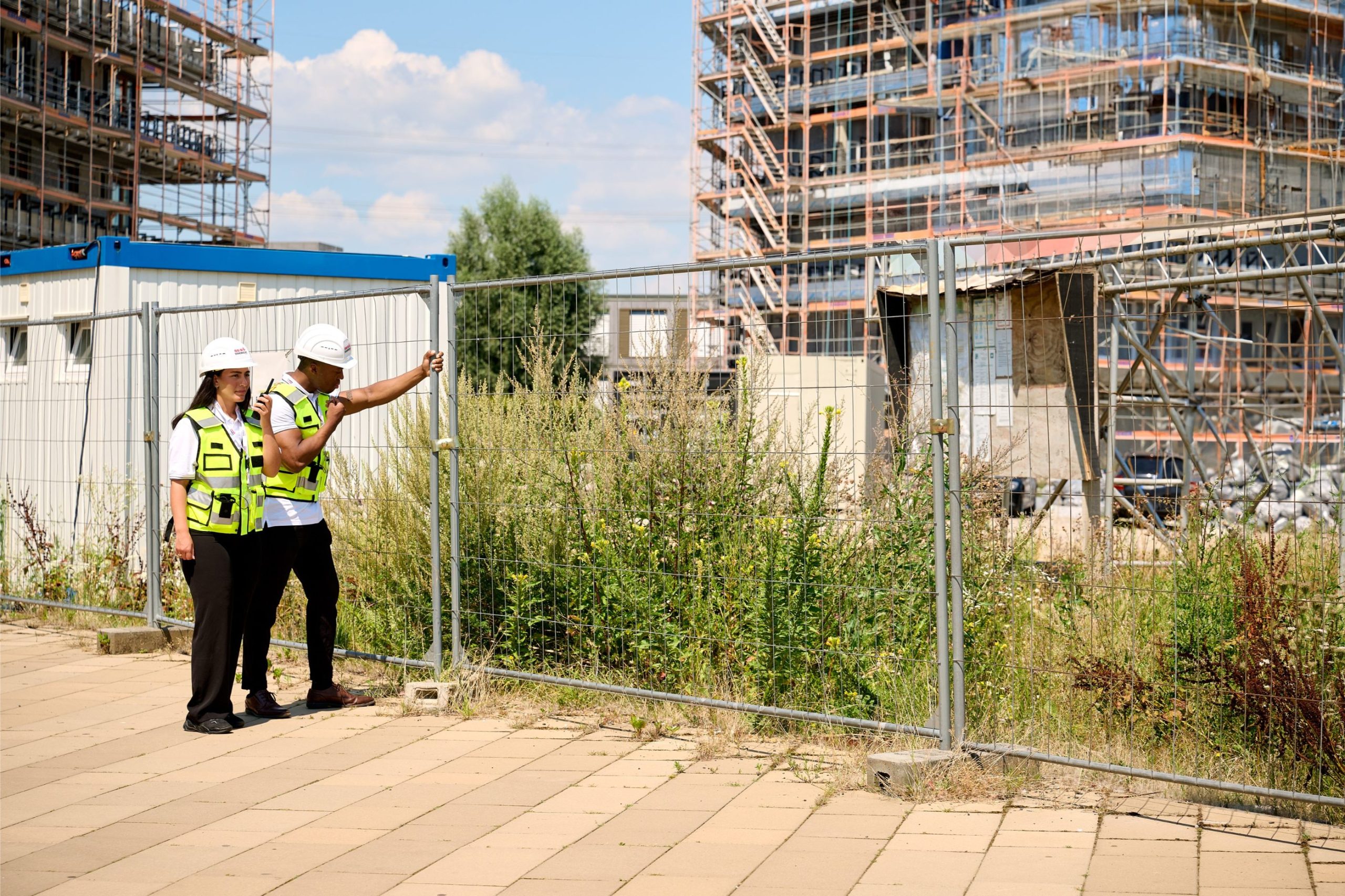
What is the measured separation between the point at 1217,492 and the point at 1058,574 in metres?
1.31

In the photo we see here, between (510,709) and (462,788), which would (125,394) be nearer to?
(510,709)

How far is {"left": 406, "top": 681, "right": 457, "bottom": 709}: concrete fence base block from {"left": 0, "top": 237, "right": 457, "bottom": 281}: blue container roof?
14.3 feet

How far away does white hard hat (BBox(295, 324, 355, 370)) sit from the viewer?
6.52 metres

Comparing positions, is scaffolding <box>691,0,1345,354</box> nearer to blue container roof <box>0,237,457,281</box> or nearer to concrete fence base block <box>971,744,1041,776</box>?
blue container roof <box>0,237,457,281</box>

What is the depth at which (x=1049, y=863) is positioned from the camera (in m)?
4.43

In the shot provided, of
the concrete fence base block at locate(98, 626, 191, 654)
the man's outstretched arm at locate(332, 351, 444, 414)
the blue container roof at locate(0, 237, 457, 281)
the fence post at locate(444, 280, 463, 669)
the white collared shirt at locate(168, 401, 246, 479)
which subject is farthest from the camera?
the blue container roof at locate(0, 237, 457, 281)

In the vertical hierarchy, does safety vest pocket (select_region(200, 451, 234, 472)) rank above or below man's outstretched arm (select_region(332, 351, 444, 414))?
below

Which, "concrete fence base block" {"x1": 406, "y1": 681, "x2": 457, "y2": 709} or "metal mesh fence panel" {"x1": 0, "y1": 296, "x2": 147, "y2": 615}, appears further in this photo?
"metal mesh fence panel" {"x1": 0, "y1": 296, "x2": 147, "y2": 615}

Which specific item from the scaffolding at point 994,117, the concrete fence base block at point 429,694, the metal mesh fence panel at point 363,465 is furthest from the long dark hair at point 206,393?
the scaffolding at point 994,117

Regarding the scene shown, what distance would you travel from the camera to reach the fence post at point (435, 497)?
22.9 feet

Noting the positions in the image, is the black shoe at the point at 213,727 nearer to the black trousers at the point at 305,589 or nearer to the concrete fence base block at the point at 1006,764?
the black trousers at the point at 305,589

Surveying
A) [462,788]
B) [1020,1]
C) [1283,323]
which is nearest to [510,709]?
[462,788]

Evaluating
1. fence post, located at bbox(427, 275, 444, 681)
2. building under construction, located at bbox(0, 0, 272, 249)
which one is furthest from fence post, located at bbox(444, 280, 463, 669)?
building under construction, located at bbox(0, 0, 272, 249)

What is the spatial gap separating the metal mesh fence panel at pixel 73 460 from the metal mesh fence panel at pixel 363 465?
0.33 meters
